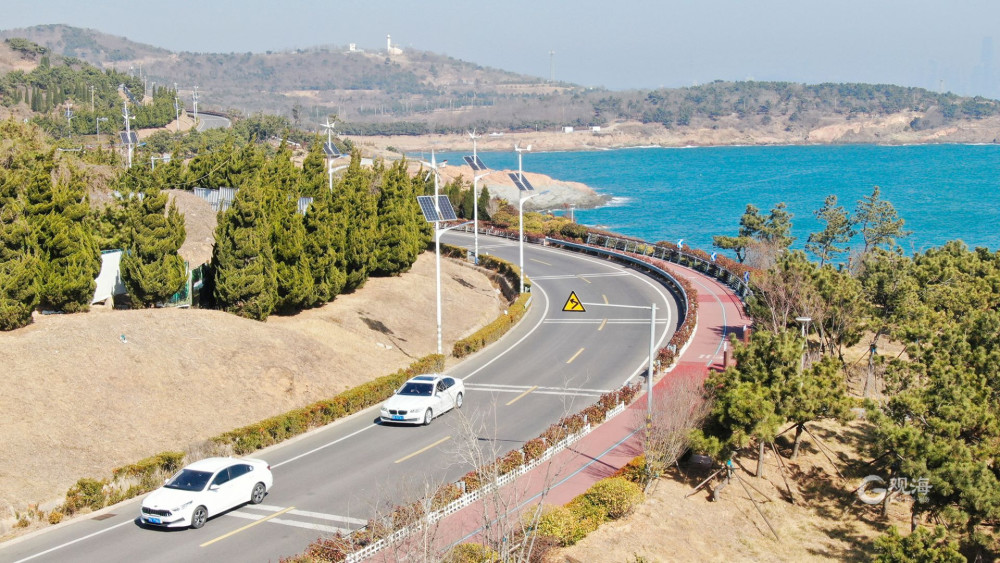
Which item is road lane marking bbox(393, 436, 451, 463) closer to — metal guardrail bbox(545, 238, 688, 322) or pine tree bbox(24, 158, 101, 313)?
pine tree bbox(24, 158, 101, 313)

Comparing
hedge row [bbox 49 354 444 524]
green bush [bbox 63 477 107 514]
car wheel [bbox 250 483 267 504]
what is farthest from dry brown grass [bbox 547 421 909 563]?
green bush [bbox 63 477 107 514]

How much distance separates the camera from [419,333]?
139 feet

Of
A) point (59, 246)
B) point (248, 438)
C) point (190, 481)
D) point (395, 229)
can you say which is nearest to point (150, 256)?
point (59, 246)

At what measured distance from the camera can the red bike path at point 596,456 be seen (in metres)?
20.8

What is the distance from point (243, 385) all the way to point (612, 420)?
13.0 metres

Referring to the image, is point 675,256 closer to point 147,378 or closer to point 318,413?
point 318,413

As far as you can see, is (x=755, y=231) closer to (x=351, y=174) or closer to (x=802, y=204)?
(x=351, y=174)

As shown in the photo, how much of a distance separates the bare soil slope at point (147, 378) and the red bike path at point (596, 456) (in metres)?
10.5

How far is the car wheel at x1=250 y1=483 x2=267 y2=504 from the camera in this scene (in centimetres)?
2250

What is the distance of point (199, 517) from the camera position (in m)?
21.1

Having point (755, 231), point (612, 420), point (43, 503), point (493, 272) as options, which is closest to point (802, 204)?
point (755, 231)

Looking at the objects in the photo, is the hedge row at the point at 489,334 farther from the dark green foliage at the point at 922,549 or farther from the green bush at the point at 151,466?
the dark green foliage at the point at 922,549

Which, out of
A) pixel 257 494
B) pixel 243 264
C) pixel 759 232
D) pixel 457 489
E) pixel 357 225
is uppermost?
pixel 357 225

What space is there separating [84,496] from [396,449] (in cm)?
886
